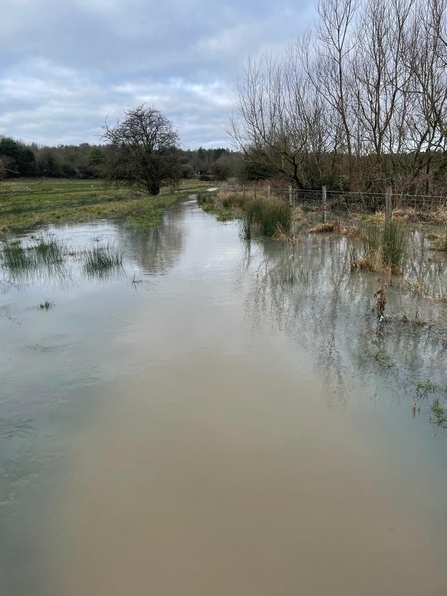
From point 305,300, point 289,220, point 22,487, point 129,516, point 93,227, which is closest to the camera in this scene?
point 129,516

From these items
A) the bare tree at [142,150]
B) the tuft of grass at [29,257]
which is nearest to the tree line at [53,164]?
the bare tree at [142,150]

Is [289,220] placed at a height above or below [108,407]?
above

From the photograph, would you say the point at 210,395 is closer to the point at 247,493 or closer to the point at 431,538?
the point at 247,493

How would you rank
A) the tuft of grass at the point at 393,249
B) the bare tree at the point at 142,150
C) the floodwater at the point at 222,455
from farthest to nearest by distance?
the bare tree at the point at 142,150
the tuft of grass at the point at 393,249
the floodwater at the point at 222,455

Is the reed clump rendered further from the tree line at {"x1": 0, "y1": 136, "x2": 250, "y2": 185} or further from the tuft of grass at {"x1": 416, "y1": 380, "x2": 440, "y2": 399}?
the tree line at {"x1": 0, "y1": 136, "x2": 250, "y2": 185}

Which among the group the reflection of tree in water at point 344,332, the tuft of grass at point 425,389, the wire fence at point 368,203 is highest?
the wire fence at point 368,203

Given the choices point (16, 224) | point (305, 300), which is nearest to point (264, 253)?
point (305, 300)

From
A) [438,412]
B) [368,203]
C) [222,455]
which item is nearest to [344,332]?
[438,412]

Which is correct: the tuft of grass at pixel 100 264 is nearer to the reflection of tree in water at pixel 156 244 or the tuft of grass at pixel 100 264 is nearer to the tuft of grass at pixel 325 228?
the reflection of tree in water at pixel 156 244

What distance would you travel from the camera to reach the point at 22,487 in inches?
93.5

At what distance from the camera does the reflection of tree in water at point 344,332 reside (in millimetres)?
3387

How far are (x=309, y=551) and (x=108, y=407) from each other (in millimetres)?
1772

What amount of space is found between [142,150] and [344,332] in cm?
2914

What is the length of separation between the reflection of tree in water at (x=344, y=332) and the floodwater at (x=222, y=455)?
24 mm
